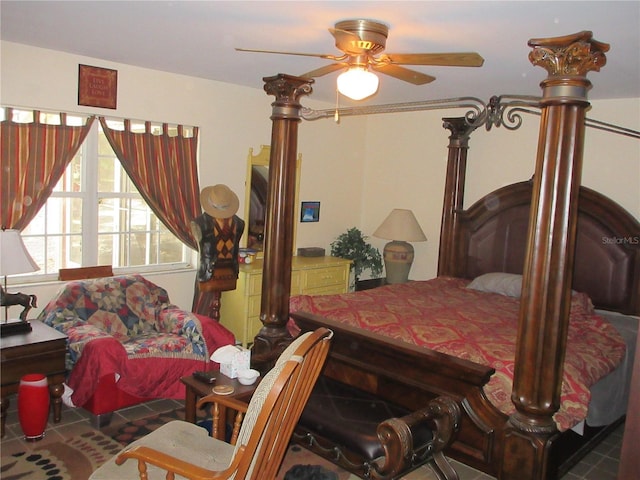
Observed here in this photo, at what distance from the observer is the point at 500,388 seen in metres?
3.14

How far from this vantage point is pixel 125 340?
4176mm

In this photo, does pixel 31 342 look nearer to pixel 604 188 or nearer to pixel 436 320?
pixel 436 320

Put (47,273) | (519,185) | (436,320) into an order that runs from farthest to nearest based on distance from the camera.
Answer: (519,185), (47,273), (436,320)

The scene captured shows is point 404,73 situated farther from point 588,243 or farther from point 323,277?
point 323,277

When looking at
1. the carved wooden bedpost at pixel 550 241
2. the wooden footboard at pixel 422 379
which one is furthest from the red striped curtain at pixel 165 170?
the carved wooden bedpost at pixel 550 241

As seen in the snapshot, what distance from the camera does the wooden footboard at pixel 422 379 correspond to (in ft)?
10.5

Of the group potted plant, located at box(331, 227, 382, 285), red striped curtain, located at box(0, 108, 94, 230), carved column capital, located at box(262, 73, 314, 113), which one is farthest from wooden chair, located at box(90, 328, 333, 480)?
potted plant, located at box(331, 227, 382, 285)

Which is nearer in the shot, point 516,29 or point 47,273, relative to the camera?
point 516,29

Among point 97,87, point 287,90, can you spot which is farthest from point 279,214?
point 97,87

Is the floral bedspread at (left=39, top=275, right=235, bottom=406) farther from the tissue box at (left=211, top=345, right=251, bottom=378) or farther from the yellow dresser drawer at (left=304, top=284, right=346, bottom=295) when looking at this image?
the yellow dresser drawer at (left=304, top=284, right=346, bottom=295)

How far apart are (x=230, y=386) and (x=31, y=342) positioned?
50.5 inches

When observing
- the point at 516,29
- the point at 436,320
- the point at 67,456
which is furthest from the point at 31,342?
the point at 516,29

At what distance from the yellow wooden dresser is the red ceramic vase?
206 cm

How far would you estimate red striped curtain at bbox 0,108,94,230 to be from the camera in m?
4.07
